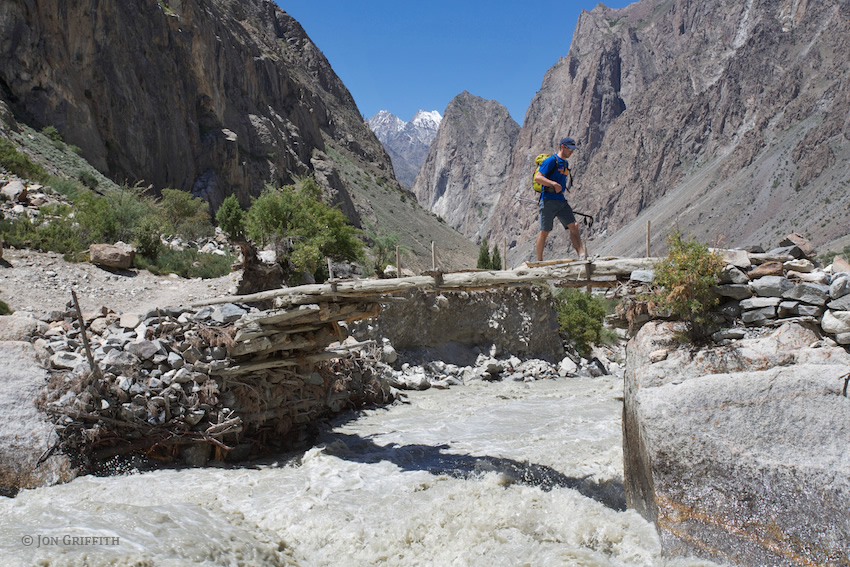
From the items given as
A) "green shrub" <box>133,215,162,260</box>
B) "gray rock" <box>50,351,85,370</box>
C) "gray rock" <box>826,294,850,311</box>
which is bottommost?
"gray rock" <box>50,351,85,370</box>

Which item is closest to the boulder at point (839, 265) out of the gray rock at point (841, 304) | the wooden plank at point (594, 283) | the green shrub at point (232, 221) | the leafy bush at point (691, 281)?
the gray rock at point (841, 304)

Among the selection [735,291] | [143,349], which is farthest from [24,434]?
[735,291]

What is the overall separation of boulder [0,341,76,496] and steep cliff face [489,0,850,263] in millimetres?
55223

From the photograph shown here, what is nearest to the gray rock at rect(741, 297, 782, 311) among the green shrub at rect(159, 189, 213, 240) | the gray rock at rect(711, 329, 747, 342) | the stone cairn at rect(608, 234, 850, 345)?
the stone cairn at rect(608, 234, 850, 345)

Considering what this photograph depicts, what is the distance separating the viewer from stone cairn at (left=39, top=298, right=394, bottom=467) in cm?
818

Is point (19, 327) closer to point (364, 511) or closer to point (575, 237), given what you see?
point (364, 511)

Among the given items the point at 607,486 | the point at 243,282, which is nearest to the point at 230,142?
the point at 243,282

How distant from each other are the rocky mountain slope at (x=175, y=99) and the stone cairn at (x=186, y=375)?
17.0 metres

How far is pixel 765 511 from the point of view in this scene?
501 cm

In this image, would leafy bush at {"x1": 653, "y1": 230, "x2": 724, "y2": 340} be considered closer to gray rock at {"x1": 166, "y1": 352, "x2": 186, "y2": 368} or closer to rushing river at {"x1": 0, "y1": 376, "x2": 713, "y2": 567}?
rushing river at {"x1": 0, "y1": 376, "x2": 713, "y2": 567}

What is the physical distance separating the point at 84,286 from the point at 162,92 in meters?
25.5

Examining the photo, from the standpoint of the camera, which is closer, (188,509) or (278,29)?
(188,509)

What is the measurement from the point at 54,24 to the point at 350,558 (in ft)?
99.5

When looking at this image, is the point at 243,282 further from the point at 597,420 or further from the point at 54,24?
the point at 54,24
